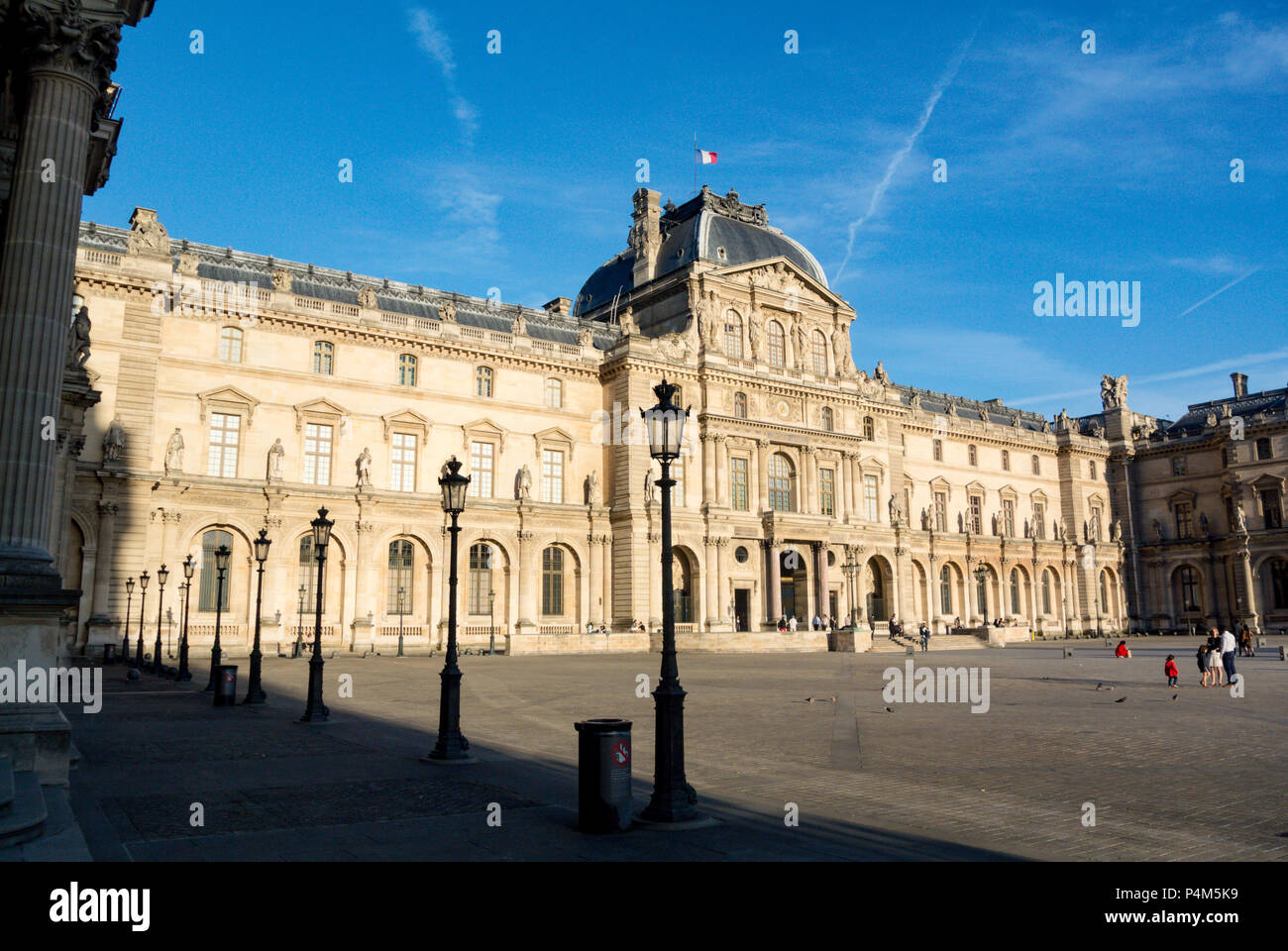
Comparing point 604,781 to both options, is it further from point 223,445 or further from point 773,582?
point 773,582

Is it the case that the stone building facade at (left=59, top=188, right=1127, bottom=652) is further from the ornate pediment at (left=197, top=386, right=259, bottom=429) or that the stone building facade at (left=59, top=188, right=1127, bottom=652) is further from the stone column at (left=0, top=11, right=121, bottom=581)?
the stone column at (left=0, top=11, right=121, bottom=581)

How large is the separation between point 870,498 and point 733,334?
16278 mm

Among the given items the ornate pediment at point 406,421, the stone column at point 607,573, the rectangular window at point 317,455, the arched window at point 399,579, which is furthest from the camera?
the stone column at point 607,573

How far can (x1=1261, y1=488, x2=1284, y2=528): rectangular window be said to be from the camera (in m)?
74.5

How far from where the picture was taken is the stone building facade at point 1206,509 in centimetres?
7450

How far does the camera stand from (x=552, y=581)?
52406mm

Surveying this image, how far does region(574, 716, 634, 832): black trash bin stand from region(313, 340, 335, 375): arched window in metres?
41.1

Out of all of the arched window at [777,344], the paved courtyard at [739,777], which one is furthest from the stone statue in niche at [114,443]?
the arched window at [777,344]

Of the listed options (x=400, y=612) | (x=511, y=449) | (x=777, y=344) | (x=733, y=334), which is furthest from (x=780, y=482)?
(x=400, y=612)

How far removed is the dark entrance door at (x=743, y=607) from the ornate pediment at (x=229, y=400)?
28.2 metres

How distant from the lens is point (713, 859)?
26.3 feet

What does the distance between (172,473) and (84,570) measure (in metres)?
5.42

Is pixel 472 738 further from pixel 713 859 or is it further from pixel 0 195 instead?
pixel 0 195

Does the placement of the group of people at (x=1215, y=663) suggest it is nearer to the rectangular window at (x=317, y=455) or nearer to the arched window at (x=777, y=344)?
the arched window at (x=777, y=344)
